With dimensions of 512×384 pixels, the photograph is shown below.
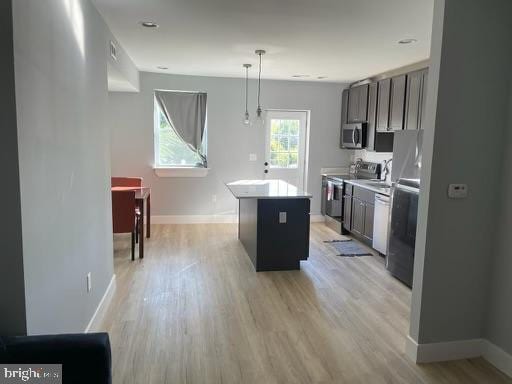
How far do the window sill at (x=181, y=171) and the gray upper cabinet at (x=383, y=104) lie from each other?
9.42 ft

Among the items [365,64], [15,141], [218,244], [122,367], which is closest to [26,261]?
[15,141]

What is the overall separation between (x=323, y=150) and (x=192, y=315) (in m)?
4.42

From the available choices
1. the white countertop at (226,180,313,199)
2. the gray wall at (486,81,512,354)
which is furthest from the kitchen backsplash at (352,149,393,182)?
the gray wall at (486,81,512,354)

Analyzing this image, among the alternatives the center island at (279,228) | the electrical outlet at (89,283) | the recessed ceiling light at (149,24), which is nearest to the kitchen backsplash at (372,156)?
the center island at (279,228)

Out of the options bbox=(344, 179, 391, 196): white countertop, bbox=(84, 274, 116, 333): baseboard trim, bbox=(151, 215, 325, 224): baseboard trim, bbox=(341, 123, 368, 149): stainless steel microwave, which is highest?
bbox=(341, 123, 368, 149): stainless steel microwave

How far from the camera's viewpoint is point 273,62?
498cm

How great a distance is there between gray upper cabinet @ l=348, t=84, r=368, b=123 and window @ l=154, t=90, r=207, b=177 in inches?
96.9

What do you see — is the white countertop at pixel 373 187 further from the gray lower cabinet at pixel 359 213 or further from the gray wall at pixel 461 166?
the gray wall at pixel 461 166

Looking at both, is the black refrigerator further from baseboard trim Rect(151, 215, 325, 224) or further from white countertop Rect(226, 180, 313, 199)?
baseboard trim Rect(151, 215, 325, 224)

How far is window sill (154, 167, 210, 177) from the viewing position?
20.9ft

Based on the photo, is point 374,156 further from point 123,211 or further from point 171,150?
point 123,211

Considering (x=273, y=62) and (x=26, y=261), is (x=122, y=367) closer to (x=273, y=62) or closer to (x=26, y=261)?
(x=26, y=261)

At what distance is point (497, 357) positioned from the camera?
8.32ft

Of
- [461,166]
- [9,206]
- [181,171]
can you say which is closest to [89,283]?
[9,206]
